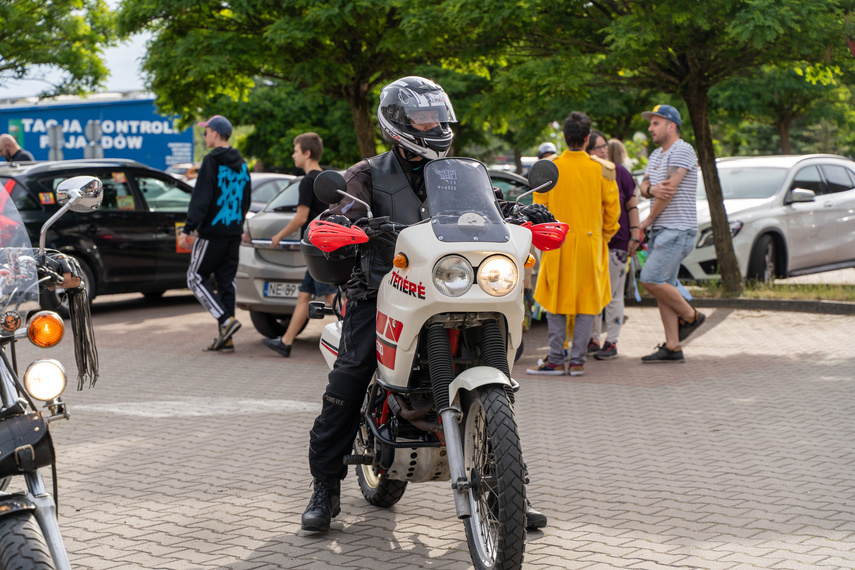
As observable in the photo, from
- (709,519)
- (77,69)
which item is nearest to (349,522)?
(709,519)

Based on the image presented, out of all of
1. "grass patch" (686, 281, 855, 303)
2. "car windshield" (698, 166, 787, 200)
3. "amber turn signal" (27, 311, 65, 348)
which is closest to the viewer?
"amber turn signal" (27, 311, 65, 348)

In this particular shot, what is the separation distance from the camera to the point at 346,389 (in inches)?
176

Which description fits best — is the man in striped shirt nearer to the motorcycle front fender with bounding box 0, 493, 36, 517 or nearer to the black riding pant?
the black riding pant

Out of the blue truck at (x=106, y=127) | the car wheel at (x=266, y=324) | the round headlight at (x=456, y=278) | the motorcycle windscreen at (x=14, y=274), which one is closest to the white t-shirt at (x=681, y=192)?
the car wheel at (x=266, y=324)

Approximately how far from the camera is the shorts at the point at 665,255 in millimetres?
8914

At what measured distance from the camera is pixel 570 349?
28.7 feet

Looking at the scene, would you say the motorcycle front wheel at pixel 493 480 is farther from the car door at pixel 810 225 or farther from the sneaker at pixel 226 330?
the car door at pixel 810 225

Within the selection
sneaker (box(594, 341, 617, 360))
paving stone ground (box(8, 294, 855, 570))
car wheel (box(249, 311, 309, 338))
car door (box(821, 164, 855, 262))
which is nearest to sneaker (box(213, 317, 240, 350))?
paving stone ground (box(8, 294, 855, 570))

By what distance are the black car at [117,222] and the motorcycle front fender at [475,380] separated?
8.63 meters

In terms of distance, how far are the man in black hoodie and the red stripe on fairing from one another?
568 cm

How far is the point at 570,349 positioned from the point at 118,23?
8.67 metres

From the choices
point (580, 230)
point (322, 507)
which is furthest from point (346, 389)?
point (580, 230)

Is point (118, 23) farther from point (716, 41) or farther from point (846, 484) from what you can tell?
point (846, 484)

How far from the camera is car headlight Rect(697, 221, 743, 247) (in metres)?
13.4
